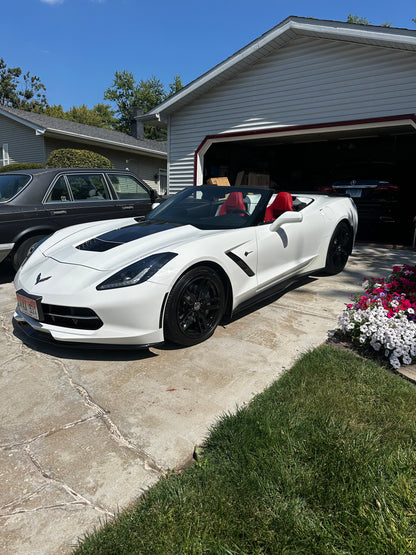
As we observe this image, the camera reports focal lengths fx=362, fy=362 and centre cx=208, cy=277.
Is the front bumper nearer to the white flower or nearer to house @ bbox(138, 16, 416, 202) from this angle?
the white flower

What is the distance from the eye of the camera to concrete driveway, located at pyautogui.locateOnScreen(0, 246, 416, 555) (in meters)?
1.53

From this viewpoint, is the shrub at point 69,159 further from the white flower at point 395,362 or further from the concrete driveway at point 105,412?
the white flower at point 395,362

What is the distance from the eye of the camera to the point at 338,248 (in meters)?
4.77

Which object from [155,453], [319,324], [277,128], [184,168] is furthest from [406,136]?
[155,453]

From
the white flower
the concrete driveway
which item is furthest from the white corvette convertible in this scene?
the white flower

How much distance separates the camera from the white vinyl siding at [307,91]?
6871 mm

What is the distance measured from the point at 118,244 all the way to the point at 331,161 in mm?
12657

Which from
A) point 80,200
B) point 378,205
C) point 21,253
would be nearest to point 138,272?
point 21,253

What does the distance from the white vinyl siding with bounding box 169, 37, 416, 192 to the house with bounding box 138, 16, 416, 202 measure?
17 millimetres

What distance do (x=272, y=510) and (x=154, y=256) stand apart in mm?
1792

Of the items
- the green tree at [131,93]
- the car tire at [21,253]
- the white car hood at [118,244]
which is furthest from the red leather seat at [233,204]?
the green tree at [131,93]

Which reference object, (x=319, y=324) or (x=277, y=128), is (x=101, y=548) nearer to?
(x=319, y=324)

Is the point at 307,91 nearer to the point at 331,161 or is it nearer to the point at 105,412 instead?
the point at 331,161

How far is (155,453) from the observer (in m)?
1.83
